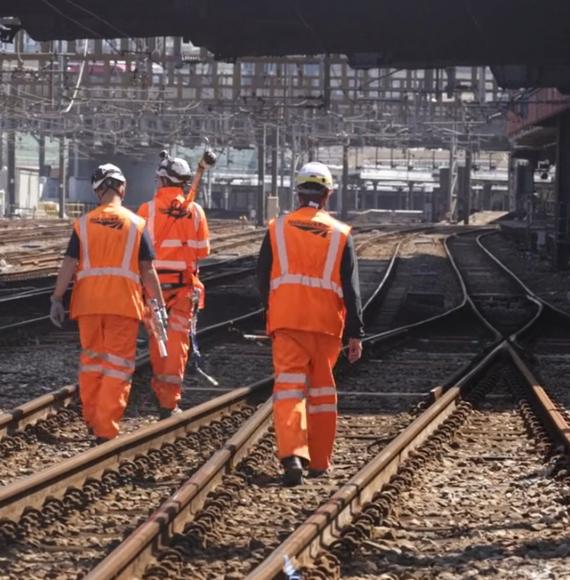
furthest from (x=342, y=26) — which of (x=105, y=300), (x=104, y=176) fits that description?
(x=105, y=300)

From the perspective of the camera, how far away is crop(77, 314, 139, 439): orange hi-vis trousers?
8547mm

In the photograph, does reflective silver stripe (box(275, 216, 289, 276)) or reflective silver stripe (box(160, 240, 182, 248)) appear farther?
reflective silver stripe (box(160, 240, 182, 248))

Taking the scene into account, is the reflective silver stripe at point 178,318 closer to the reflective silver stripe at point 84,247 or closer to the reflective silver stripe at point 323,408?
the reflective silver stripe at point 84,247

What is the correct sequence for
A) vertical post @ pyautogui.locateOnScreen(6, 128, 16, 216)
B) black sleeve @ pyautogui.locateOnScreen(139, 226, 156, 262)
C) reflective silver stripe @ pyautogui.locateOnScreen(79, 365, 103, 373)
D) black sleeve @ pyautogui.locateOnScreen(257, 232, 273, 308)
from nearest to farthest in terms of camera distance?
black sleeve @ pyautogui.locateOnScreen(257, 232, 273, 308)
reflective silver stripe @ pyautogui.locateOnScreen(79, 365, 103, 373)
black sleeve @ pyautogui.locateOnScreen(139, 226, 156, 262)
vertical post @ pyautogui.locateOnScreen(6, 128, 16, 216)

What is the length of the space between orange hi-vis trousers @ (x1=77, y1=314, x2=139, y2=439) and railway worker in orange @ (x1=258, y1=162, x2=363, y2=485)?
3.83 feet

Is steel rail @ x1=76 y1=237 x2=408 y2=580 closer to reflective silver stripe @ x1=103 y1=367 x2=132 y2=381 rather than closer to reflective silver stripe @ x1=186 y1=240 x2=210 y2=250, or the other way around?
reflective silver stripe @ x1=103 y1=367 x2=132 y2=381

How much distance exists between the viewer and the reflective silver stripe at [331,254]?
7.80 metres

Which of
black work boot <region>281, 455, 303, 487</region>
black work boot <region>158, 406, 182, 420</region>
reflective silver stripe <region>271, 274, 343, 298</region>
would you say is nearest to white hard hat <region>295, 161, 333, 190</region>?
reflective silver stripe <region>271, 274, 343, 298</region>

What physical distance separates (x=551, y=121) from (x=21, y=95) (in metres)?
18.4

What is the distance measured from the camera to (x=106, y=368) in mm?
8625

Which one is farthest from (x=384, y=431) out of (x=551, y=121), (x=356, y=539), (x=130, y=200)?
(x=130, y=200)

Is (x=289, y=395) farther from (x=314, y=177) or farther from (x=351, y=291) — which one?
(x=314, y=177)

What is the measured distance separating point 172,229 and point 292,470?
9.58 feet

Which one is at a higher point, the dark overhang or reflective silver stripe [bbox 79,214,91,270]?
the dark overhang
